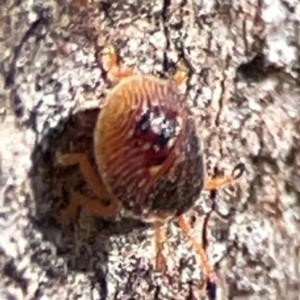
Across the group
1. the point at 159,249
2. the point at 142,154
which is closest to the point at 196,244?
the point at 159,249

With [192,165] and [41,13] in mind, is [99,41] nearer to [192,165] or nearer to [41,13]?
[41,13]

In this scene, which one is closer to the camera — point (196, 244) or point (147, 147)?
point (147, 147)

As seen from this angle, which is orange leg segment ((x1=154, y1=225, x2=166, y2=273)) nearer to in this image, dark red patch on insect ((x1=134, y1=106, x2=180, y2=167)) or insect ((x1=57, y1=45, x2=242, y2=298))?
insect ((x1=57, y1=45, x2=242, y2=298))

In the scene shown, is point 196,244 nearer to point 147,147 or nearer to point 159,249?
point 159,249

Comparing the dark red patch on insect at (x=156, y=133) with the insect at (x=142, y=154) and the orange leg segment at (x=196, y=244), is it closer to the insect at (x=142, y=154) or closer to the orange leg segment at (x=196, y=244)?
the insect at (x=142, y=154)

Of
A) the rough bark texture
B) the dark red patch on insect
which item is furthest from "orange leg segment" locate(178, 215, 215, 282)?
the dark red patch on insect

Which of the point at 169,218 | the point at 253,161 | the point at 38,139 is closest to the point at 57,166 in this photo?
the point at 38,139
